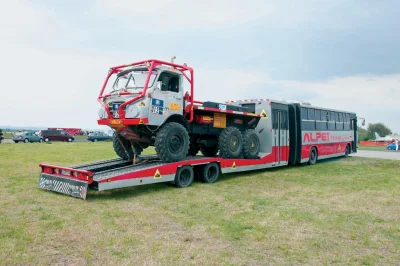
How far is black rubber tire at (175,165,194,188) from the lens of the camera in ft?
29.5

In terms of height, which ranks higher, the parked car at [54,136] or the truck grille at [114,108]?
the truck grille at [114,108]

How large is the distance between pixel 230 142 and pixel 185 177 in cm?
238

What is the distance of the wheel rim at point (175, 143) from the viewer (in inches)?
353

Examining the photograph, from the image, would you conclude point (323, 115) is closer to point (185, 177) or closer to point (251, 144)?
point (251, 144)

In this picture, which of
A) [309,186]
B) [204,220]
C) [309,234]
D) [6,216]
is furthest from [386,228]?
[6,216]

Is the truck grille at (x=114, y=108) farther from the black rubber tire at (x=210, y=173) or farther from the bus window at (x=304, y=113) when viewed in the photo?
the bus window at (x=304, y=113)

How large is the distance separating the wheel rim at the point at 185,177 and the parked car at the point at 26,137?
1369 inches

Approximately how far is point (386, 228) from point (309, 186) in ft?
13.3

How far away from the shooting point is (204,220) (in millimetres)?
6062

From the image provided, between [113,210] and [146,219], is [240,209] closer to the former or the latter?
[146,219]

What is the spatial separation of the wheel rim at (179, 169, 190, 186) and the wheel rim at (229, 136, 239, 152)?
222 centimetres

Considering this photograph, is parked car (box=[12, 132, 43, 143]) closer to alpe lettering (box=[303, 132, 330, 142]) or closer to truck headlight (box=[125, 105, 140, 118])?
alpe lettering (box=[303, 132, 330, 142])

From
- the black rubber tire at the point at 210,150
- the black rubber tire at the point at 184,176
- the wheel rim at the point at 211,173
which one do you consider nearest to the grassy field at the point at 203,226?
the black rubber tire at the point at 184,176

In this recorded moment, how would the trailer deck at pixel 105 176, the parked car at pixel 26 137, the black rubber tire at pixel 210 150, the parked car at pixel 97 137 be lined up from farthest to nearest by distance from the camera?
the parked car at pixel 97 137
the parked car at pixel 26 137
the black rubber tire at pixel 210 150
the trailer deck at pixel 105 176
